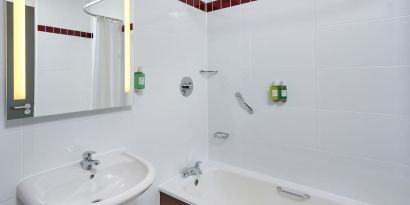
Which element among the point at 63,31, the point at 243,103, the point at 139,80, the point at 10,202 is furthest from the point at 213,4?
the point at 10,202

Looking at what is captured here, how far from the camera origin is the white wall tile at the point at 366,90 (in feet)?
4.22

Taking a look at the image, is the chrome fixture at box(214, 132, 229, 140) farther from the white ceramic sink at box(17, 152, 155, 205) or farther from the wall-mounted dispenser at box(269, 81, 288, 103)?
the white ceramic sink at box(17, 152, 155, 205)

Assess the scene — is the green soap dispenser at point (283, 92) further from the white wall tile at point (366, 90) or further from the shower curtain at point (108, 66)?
the shower curtain at point (108, 66)

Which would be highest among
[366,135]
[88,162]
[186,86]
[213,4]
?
[213,4]

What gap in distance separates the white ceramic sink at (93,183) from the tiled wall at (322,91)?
95 cm

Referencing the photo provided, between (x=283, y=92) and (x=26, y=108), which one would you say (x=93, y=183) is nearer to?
(x=26, y=108)

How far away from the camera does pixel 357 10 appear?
1.40 m

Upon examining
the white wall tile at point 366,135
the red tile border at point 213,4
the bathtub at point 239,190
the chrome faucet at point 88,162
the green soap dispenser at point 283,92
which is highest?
the red tile border at point 213,4

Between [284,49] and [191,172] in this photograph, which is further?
[191,172]

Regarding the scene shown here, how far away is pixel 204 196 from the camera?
6.28 ft

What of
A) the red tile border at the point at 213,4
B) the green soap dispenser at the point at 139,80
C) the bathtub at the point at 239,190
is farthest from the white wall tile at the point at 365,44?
the green soap dispenser at the point at 139,80

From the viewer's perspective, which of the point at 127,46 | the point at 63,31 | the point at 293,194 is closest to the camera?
the point at 63,31

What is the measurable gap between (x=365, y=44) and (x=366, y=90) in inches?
10.5

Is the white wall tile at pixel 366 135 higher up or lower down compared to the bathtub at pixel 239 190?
higher up
